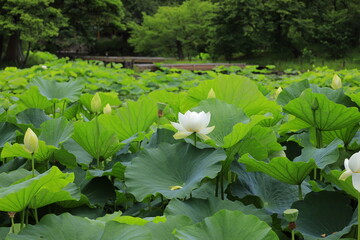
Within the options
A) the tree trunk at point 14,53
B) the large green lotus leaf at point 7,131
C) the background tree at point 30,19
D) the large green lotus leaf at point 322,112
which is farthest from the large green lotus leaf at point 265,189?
the tree trunk at point 14,53

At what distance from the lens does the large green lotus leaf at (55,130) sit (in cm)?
80

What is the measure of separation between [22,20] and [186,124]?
379 inches

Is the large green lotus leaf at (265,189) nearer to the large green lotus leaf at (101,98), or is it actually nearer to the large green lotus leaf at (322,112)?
the large green lotus leaf at (322,112)

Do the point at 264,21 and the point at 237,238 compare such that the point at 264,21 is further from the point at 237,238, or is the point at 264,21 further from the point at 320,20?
the point at 237,238

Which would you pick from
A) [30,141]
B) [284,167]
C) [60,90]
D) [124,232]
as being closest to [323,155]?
[284,167]

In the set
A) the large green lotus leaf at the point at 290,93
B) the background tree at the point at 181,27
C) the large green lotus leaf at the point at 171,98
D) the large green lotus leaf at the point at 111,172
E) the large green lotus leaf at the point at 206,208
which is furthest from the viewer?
the background tree at the point at 181,27

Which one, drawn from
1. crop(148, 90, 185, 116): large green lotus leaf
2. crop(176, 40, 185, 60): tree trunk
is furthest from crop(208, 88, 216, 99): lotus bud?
crop(176, 40, 185, 60): tree trunk

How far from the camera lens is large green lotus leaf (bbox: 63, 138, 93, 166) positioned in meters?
0.80

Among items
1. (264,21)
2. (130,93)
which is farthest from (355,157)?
(264,21)

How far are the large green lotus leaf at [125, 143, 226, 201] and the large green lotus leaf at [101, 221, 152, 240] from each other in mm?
129

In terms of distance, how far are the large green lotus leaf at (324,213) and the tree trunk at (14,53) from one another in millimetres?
10950

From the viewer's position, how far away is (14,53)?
35.3 ft

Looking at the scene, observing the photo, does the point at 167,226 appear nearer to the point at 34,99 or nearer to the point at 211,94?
the point at 211,94

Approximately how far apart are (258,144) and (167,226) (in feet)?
0.77
